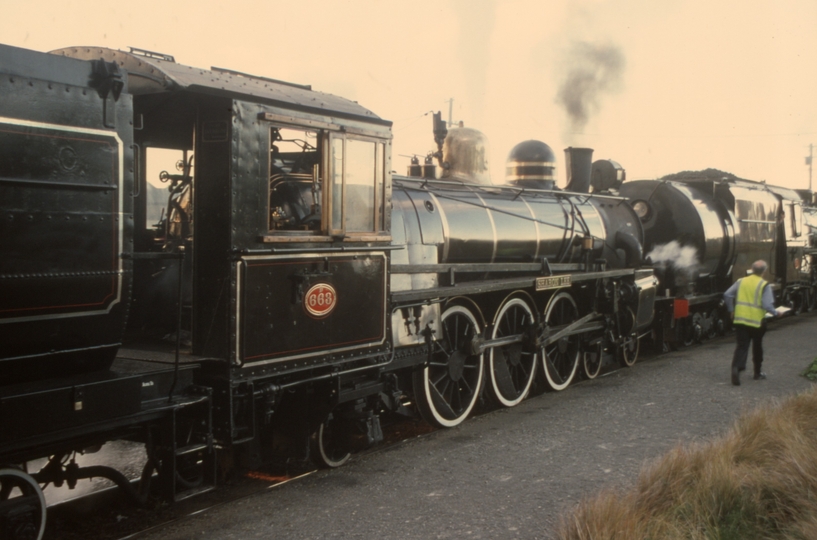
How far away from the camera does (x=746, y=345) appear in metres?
9.74

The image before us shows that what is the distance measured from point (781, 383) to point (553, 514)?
19.9 feet

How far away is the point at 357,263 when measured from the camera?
19.3ft

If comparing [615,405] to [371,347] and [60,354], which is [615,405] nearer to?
Result: [371,347]

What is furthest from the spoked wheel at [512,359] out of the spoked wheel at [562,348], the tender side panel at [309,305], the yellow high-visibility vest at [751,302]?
the yellow high-visibility vest at [751,302]

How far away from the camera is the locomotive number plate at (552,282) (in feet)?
28.8

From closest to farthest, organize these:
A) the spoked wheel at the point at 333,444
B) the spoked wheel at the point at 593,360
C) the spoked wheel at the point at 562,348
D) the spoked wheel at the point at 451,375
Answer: the spoked wheel at the point at 333,444
the spoked wheel at the point at 451,375
the spoked wheel at the point at 562,348
the spoked wheel at the point at 593,360

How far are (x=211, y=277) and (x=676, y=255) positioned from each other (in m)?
10.3

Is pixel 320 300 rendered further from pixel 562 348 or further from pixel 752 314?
pixel 752 314

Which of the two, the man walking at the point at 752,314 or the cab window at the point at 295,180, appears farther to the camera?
the man walking at the point at 752,314

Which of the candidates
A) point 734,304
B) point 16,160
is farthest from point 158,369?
point 734,304

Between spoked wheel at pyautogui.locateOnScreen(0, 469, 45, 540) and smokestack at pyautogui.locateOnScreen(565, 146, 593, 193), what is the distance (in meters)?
9.26

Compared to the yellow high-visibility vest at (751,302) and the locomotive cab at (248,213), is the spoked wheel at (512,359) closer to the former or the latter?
the locomotive cab at (248,213)

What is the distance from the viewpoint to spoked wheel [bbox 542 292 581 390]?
31.8 feet

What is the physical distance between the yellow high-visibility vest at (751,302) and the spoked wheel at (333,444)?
20.2ft
